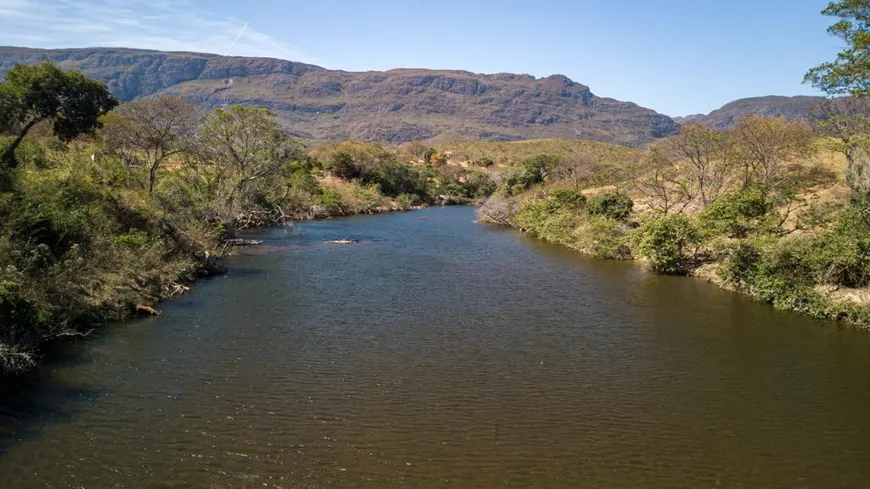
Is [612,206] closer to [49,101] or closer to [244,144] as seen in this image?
[244,144]


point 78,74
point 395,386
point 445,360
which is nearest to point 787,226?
point 445,360

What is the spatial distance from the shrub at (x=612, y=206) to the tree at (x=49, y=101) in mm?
34195

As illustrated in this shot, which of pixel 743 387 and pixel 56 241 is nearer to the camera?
pixel 743 387

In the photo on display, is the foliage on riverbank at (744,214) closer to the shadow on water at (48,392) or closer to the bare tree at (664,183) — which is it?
the bare tree at (664,183)

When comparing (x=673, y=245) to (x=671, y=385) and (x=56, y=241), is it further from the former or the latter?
(x=56, y=241)

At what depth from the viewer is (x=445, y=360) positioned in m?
18.4

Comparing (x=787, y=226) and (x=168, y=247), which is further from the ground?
(x=787, y=226)

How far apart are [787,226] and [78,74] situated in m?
41.0

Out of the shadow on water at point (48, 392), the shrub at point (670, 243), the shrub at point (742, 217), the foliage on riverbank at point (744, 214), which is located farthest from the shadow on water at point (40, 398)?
the shrub at point (742, 217)

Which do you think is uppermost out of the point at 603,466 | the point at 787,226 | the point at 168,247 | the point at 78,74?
the point at 78,74

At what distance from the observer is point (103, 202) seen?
26703 mm

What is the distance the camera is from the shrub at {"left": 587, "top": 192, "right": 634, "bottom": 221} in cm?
4334

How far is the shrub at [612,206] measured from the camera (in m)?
43.3

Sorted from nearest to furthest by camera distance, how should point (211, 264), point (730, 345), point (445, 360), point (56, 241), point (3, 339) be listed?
point (3, 339)
point (445, 360)
point (730, 345)
point (56, 241)
point (211, 264)
